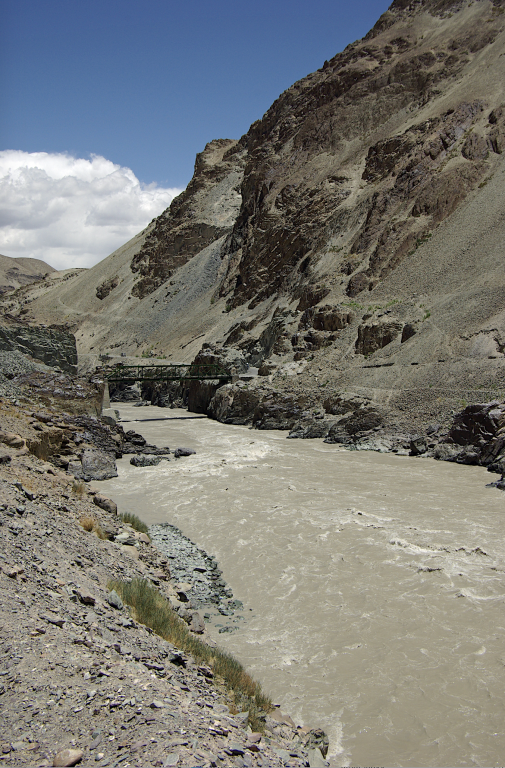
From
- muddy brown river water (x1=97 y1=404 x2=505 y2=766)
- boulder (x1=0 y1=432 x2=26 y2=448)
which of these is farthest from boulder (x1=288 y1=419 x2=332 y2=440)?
boulder (x1=0 y1=432 x2=26 y2=448)

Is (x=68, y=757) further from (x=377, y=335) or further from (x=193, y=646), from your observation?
(x=377, y=335)

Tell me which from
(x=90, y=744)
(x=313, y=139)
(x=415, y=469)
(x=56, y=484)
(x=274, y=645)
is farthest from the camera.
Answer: (x=313, y=139)

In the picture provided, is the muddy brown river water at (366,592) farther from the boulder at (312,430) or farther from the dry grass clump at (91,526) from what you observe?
the boulder at (312,430)

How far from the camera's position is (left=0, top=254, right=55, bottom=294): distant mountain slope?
161 m

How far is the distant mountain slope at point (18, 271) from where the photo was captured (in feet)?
528

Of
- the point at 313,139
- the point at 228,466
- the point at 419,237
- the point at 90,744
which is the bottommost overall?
the point at 228,466

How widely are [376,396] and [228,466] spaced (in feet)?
35.3

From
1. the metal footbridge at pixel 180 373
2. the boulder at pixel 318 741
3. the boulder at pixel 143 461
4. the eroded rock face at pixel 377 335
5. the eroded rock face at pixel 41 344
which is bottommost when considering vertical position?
the boulder at pixel 143 461

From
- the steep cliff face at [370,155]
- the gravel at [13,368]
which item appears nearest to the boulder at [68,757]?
the gravel at [13,368]

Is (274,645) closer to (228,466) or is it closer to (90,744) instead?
(90,744)

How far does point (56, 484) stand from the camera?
11555 mm

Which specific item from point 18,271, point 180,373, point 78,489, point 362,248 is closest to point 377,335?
point 362,248

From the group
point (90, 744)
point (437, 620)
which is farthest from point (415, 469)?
point (90, 744)

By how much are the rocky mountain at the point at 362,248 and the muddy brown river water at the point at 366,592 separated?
10036 millimetres
